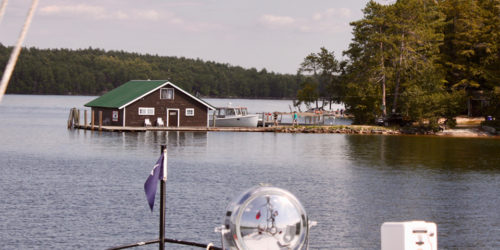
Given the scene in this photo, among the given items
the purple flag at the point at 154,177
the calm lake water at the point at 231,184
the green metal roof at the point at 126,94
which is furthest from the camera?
the green metal roof at the point at 126,94

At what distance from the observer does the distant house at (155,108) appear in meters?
76.1

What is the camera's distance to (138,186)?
135 feet

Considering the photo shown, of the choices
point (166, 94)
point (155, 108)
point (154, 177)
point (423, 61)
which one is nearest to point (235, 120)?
point (166, 94)

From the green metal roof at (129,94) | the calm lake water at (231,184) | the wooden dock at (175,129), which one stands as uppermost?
the green metal roof at (129,94)

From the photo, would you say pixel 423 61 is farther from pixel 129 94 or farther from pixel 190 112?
pixel 129 94

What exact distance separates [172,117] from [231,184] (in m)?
35.2

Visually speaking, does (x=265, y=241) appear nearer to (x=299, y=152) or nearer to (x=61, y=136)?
(x=299, y=152)

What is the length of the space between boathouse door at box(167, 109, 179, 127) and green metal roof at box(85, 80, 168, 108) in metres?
3.34

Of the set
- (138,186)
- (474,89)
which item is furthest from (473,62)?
(138,186)

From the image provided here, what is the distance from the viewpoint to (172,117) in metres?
77.8

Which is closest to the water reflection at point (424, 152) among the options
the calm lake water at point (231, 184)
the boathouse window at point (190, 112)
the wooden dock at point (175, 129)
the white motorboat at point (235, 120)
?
the calm lake water at point (231, 184)

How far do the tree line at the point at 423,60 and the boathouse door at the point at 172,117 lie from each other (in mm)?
21666

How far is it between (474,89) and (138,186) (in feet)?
195

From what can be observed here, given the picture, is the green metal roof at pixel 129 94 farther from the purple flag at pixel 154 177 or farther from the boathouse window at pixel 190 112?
the purple flag at pixel 154 177
